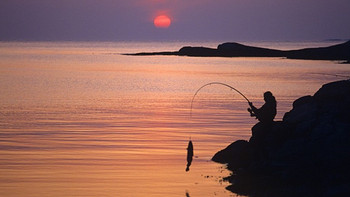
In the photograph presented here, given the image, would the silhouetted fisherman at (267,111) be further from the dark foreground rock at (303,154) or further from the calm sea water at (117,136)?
the calm sea water at (117,136)

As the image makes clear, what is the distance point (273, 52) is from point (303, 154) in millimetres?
93896

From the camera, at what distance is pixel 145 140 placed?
2411cm

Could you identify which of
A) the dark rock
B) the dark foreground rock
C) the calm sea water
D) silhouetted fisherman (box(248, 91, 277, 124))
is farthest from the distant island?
the dark foreground rock

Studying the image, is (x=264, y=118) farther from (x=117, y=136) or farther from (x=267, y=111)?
(x=117, y=136)

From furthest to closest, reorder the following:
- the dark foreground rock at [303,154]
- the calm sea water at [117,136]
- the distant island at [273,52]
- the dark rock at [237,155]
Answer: the distant island at [273,52], the dark rock at [237,155], the calm sea water at [117,136], the dark foreground rock at [303,154]

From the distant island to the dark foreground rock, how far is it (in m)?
64.3

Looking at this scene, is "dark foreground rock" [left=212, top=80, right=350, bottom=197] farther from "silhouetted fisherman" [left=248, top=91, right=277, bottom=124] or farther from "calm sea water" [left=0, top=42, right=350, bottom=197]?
"calm sea water" [left=0, top=42, right=350, bottom=197]

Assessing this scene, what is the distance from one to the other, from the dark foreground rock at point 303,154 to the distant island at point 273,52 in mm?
64341

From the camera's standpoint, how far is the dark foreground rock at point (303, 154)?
1580cm

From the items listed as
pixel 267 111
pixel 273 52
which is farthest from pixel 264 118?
pixel 273 52

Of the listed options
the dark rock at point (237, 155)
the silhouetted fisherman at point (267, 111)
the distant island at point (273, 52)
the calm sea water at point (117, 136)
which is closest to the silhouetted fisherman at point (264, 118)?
the silhouetted fisherman at point (267, 111)

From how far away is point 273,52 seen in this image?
10956 cm

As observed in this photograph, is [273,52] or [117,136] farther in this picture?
[273,52]

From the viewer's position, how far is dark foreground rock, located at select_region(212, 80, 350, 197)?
15.8m
